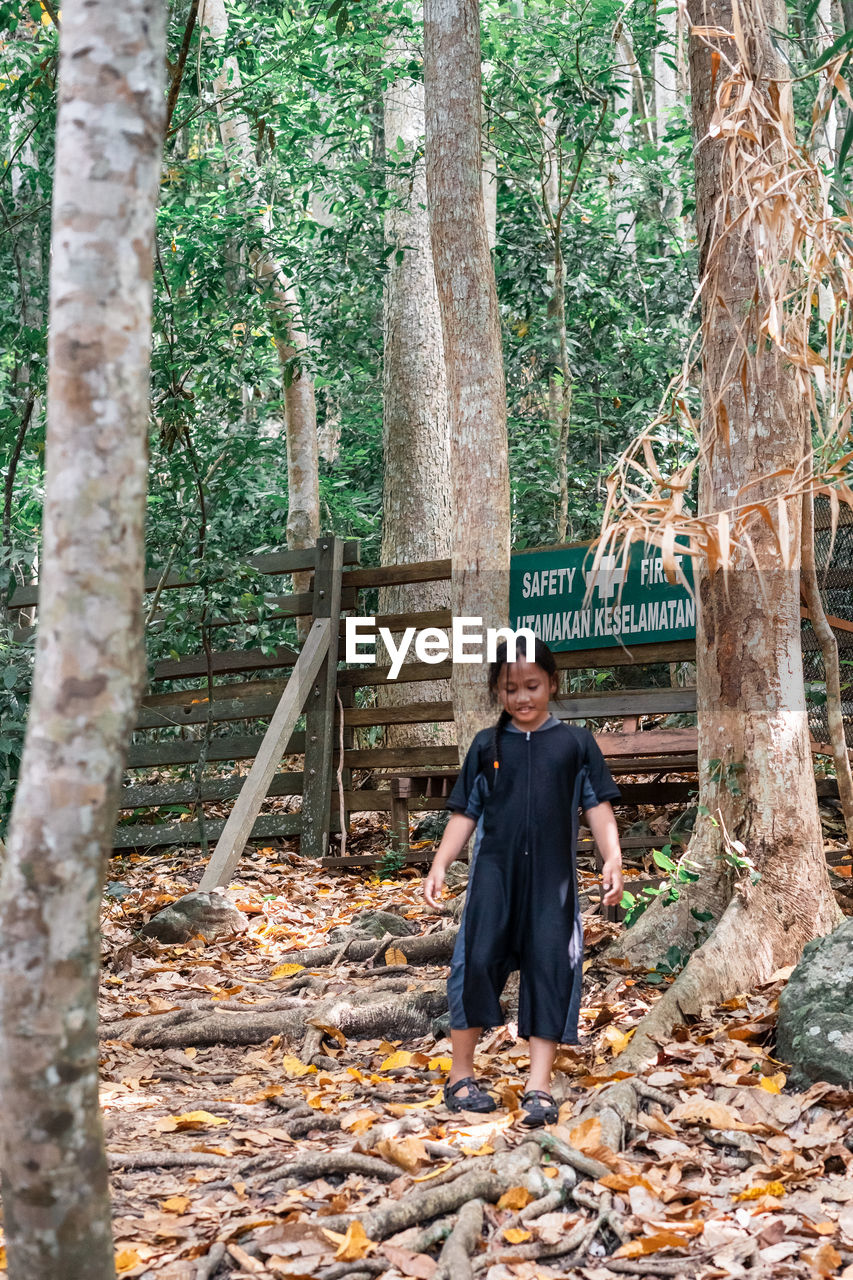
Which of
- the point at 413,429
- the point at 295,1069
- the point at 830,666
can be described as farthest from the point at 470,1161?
the point at 413,429

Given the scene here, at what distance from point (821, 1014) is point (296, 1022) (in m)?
2.12

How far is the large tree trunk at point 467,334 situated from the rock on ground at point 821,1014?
2.37 m

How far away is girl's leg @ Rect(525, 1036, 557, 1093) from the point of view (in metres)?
3.83

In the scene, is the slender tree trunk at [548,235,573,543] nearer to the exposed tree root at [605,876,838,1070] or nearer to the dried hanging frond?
the exposed tree root at [605,876,838,1070]

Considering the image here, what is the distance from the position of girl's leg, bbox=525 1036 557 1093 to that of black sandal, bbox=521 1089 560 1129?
45 mm

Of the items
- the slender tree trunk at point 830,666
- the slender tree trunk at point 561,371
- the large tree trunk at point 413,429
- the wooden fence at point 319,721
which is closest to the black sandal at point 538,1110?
the slender tree trunk at point 830,666

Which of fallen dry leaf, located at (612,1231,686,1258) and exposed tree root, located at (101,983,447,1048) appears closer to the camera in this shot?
fallen dry leaf, located at (612,1231,686,1258)

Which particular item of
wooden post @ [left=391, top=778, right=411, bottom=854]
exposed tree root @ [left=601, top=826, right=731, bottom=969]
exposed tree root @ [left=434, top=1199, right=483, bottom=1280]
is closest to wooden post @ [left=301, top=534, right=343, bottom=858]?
wooden post @ [left=391, top=778, right=411, bottom=854]

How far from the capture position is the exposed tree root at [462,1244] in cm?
273

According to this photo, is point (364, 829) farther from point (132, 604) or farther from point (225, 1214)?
point (132, 604)

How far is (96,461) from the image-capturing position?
2.12 metres

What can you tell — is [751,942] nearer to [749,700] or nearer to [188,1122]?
[749,700]

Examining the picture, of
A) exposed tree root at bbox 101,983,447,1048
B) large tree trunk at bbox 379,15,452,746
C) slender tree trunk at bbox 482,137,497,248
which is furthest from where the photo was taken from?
slender tree trunk at bbox 482,137,497,248

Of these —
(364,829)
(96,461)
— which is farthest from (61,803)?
(364,829)
